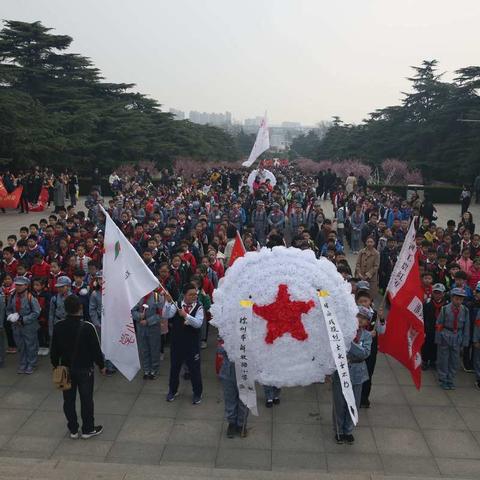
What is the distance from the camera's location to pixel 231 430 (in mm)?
6414

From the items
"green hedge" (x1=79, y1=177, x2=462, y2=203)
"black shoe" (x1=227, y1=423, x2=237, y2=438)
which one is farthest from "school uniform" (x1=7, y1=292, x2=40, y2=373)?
"green hedge" (x1=79, y1=177, x2=462, y2=203)

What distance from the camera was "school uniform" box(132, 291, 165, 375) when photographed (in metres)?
7.79

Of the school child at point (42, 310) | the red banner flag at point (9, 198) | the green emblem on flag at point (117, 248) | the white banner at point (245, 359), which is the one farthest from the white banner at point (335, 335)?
the red banner flag at point (9, 198)

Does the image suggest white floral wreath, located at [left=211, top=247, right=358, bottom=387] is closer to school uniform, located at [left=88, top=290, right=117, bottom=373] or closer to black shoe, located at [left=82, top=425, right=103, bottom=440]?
black shoe, located at [left=82, top=425, right=103, bottom=440]

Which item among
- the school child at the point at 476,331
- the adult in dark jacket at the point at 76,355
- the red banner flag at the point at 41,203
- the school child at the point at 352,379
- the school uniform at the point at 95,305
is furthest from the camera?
the red banner flag at the point at 41,203

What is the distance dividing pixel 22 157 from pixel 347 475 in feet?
76.9

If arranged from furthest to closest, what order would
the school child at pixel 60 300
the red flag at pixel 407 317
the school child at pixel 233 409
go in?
the school child at pixel 60 300 → the red flag at pixel 407 317 → the school child at pixel 233 409

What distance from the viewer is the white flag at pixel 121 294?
22.2 ft

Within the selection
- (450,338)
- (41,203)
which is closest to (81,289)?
(450,338)

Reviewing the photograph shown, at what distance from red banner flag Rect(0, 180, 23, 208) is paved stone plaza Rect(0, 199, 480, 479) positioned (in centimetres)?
1533

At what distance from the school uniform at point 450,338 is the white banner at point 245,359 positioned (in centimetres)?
326

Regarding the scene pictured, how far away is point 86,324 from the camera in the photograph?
620 cm

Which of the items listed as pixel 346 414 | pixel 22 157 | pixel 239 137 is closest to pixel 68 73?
pixel 22 157

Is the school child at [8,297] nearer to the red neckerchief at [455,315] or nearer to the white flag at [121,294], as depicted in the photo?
the white flag at [121,294]
